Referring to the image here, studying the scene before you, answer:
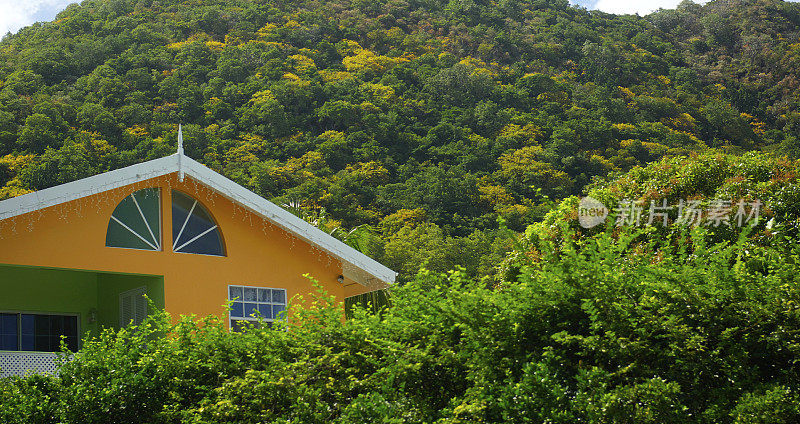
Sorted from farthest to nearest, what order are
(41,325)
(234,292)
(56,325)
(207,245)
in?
(56,325)
(41,325)
(234,292)
(207,245)

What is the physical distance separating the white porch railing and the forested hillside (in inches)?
1232

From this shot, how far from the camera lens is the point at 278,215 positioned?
15133mm

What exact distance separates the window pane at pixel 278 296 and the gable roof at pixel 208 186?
41.1 inches

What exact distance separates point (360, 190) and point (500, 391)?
47.6 m

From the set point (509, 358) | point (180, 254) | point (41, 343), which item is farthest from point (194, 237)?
point (509, 358)

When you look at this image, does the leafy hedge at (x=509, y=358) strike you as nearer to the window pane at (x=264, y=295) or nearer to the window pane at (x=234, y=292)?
the window pane at (x=234, y=292)

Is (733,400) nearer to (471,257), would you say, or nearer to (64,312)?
(64,312)

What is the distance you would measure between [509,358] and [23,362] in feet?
27.5

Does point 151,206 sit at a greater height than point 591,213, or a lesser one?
greater

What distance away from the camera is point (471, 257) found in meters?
45.4

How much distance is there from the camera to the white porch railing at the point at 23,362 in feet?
40.9

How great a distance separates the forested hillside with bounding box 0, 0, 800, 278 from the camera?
51.5 meters

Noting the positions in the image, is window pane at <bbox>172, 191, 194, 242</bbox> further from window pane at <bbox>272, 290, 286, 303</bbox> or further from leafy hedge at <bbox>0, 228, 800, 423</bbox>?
leafy hedge at <bbox>0, 228, 800, 423</bbox>

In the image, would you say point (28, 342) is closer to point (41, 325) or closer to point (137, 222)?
point (41, 325)
